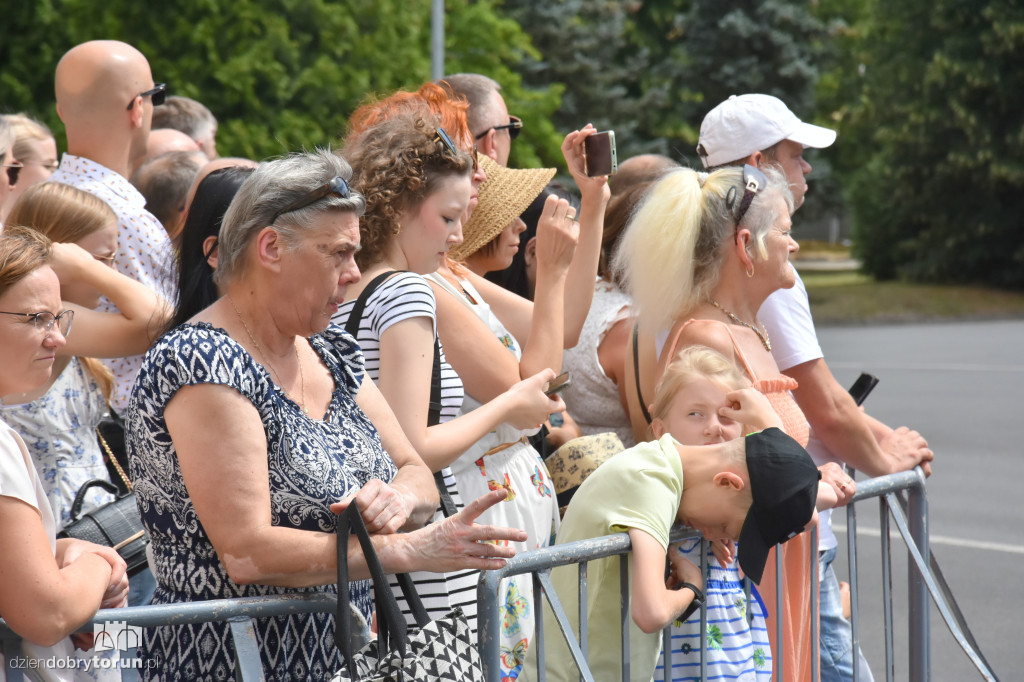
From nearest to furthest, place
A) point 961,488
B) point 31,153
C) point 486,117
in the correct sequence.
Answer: point 486,117, point 31,153, point 961,488

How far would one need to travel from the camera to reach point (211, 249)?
2.69 meters

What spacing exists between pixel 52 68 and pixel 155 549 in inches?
552

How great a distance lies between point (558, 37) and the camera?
22.8 meters

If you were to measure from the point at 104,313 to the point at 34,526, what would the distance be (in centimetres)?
140

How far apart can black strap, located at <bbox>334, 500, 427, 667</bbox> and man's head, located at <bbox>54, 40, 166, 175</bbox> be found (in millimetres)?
2741

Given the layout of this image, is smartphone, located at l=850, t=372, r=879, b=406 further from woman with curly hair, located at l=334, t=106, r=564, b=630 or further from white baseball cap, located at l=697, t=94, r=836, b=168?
woman with curly hair, located at l=334, t=106, r=564, b=630

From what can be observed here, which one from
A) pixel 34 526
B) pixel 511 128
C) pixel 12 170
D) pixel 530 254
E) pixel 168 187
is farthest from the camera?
pixel 168 187

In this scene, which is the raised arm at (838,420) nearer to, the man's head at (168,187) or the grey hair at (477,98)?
the grey hair at (477,98)

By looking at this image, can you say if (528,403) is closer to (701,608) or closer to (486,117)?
(701,608)

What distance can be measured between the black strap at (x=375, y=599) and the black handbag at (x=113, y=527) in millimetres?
1178

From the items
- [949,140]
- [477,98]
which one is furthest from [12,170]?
[949,140]

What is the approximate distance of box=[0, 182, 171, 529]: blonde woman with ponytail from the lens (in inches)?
127

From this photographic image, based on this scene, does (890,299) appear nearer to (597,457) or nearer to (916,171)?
(916,171)

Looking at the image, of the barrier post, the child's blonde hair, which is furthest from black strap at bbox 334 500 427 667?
the barrier post
